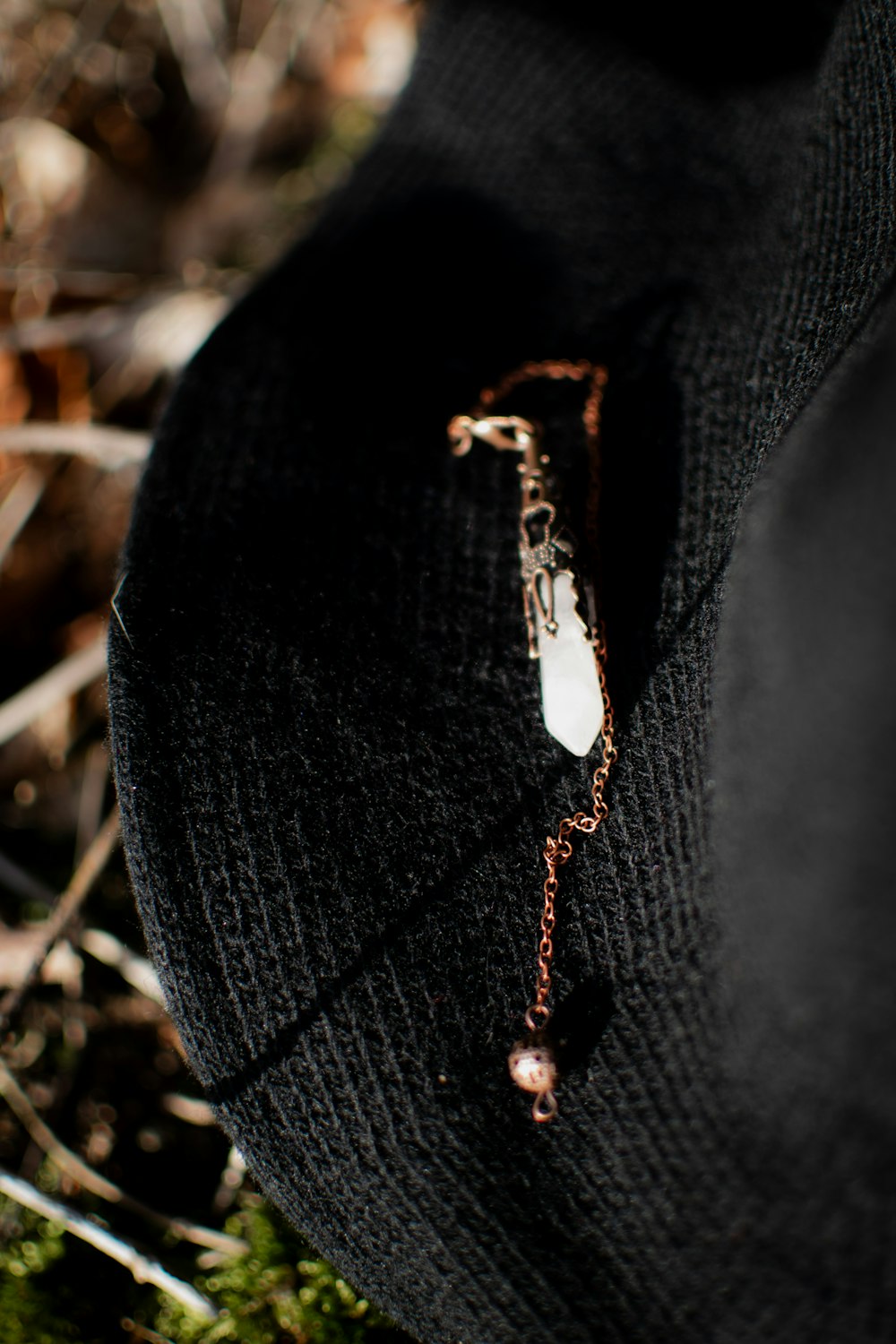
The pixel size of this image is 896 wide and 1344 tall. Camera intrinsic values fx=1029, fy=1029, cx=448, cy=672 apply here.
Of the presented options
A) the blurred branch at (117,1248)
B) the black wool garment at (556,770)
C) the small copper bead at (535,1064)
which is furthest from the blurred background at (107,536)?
the small copper bead at (535,1064)

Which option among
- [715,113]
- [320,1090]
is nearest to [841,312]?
[715,113]

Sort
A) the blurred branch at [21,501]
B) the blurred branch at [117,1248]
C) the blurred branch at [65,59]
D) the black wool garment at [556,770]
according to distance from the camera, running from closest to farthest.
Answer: the black wool garment at [556,770] → the blurred branch at [117,1248] → the blurred branch at [21,501] → the blurred branch at [65,59]

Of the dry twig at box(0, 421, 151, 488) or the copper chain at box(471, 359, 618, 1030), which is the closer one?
the copper chain at box(471, 359, 618, 1030)

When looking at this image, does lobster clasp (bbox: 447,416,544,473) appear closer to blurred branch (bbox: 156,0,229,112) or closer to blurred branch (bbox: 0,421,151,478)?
blurred branch (bbox: 0,421,151,478)

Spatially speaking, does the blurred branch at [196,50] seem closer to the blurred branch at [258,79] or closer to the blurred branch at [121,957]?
the blurred branch at [258,79]

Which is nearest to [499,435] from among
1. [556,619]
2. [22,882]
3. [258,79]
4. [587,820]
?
[556,619]

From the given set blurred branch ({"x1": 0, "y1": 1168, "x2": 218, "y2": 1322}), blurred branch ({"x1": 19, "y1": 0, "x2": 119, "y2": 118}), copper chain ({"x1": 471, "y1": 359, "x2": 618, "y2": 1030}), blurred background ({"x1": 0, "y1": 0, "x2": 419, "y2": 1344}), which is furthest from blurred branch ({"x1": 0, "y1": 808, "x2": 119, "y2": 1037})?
blurred branch ({"x1": 19, "y1": 0, "x2": 119, "y2": 118})

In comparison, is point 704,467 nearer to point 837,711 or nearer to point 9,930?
point 837,711

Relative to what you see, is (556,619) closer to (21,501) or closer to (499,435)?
(499,435)
